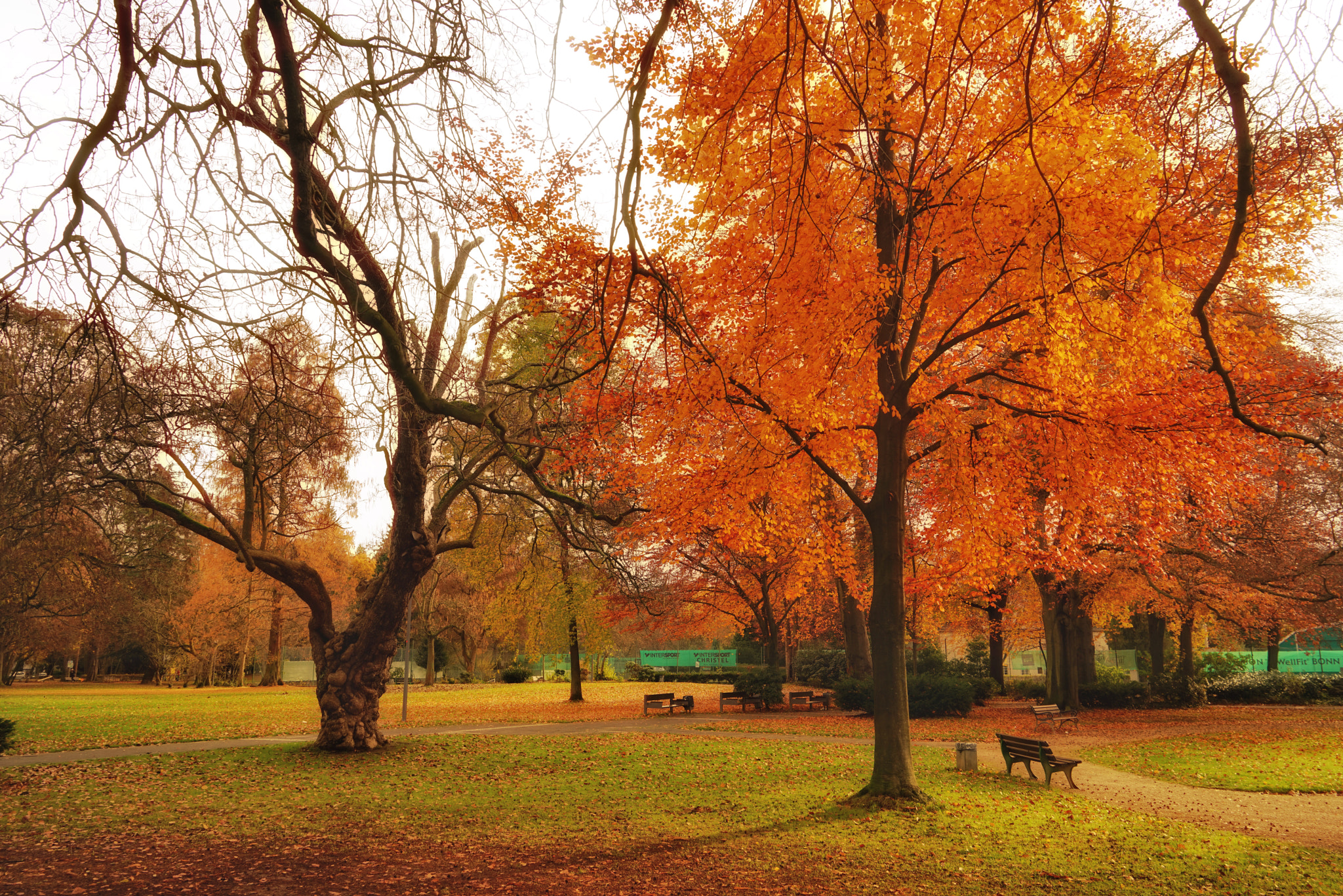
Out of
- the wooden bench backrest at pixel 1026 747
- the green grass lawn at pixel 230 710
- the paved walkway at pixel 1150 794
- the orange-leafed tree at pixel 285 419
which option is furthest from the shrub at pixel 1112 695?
the orange-leafed tree at pixel 285 419

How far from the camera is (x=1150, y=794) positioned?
35.3 feet

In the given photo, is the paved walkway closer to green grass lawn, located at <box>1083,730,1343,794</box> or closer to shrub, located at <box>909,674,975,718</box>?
green grass lawn, located at <box>1083,730,1343,794</box>

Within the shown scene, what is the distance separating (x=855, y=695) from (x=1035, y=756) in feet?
38.4

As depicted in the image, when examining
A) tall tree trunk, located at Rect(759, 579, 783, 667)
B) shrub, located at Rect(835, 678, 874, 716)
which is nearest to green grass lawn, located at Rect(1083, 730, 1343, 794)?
shrub, located at Rect(835, 678, 874, 716)

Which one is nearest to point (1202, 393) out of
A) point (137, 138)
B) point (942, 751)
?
point (942, 751)

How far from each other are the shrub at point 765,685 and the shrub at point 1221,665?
14430 millimetres

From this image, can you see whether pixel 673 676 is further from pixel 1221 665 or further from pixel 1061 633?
pixel 1061 633

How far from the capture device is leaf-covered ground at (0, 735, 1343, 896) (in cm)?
647

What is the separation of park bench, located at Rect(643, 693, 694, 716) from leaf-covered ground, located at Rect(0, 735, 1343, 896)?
10.5 meters

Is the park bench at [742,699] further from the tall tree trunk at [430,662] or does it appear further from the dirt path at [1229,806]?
→ the tall tree trunk at [430,662]

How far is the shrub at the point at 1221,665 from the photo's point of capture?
26.5 meters

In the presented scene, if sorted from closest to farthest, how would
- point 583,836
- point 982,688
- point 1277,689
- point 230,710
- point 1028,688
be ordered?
1. point 583,836
2. point 230,710
3. point 1277,689
4. point 982,688
5. point 1028,688

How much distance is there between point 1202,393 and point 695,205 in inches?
314

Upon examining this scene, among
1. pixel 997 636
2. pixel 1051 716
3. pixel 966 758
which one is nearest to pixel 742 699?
pixel 1051 716
